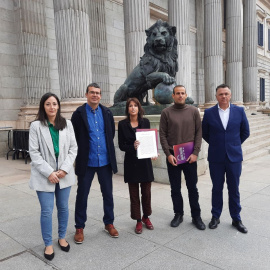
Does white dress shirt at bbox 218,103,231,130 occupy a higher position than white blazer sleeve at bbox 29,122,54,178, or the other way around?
white dress shirt at bbox 218,103,231,130

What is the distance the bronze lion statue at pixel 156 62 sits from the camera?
5.99 metres

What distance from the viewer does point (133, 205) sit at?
3.60 metres

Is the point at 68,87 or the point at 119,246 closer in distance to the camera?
the point at 119,246

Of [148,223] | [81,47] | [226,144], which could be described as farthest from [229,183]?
[81,47]

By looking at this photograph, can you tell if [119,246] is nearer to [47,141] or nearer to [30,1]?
[47,141]

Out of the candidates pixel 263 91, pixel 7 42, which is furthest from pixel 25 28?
pixel 263 91

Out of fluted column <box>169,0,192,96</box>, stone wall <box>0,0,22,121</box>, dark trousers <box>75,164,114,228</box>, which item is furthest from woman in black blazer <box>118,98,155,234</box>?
fluted column <box>169,0,192,96</box>

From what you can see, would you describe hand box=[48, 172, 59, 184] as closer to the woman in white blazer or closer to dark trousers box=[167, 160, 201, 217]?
the woman in white blazer

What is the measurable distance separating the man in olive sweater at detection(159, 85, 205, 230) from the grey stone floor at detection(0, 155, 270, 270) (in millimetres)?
385

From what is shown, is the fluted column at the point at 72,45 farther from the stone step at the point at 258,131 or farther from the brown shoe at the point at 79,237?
the stone step at the point at 258,131

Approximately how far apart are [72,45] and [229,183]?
6.90 metres

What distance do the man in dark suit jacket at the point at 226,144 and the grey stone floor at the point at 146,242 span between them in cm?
35

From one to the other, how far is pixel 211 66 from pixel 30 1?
1024 cm

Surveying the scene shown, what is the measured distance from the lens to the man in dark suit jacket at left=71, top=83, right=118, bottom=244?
3.30 metres
